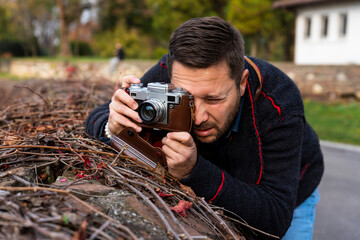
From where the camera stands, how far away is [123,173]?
1.59 metres

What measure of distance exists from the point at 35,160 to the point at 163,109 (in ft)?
2.14

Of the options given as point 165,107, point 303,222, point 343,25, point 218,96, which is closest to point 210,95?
point 218,96

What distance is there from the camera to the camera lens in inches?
65.9

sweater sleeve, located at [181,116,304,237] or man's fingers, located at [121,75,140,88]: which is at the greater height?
man's fingers, located at [121,75,140,88]

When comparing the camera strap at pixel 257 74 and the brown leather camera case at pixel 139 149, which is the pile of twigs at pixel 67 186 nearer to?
the brown leather camera case at pixel 139 149

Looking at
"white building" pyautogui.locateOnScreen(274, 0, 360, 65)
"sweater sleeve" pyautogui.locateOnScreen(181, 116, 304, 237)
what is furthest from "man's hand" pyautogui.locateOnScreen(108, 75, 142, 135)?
"white building" pyautogui.locateOnScreen(274, 0, 360, 65)

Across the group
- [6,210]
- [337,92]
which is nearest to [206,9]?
[337,92]

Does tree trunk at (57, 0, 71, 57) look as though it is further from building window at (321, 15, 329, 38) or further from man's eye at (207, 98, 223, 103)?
man's eye at (207, 98, 223, 103)

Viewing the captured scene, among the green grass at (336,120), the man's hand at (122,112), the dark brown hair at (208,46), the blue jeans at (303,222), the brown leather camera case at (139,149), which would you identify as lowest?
the green grass at (336,120)

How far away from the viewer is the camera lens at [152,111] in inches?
65.9

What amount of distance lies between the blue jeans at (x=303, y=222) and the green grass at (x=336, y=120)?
4810 millimetres

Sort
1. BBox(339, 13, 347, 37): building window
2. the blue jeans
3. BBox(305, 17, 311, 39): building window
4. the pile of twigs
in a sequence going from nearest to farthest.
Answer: the pile of twigs < the blue jeans < BBox(339, 13, 347, 37): building window < BBox(305, 17, 311, 39): building window

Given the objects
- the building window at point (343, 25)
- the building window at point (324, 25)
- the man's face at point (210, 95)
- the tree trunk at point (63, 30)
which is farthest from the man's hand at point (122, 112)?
the tree trunk at point (63, 30)

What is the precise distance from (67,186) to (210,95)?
3.08 feet
